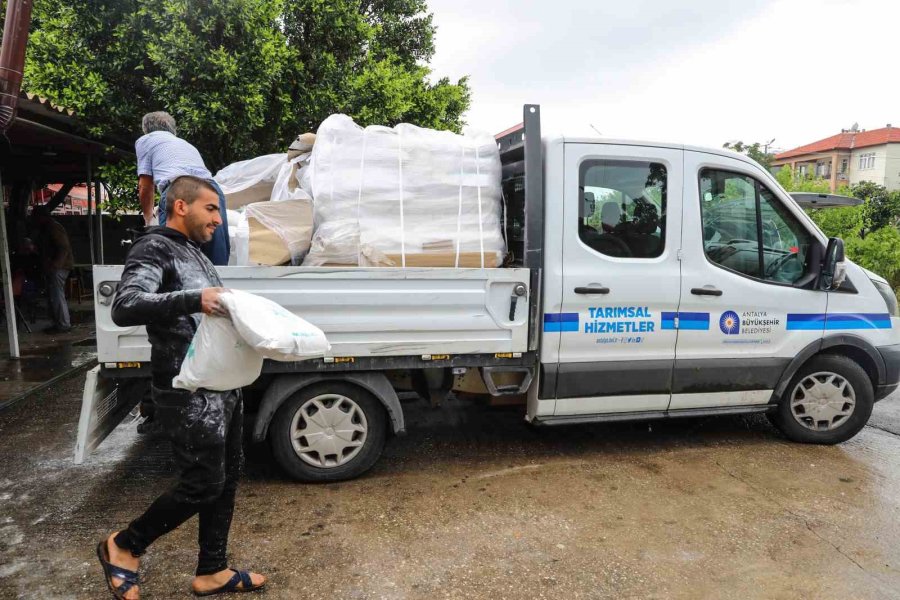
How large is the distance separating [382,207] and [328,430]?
4.49 ft

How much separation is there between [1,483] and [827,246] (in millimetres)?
5590

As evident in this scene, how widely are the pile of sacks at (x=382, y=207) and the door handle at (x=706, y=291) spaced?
4.40 ft

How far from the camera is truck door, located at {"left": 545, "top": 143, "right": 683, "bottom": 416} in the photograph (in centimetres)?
391

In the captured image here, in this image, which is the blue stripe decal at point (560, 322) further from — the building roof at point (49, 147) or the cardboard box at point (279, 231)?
the building roof at point (49, 147)

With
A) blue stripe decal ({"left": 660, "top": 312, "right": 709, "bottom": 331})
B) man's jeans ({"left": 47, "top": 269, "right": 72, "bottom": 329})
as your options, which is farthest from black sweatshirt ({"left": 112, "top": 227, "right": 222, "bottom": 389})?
man's jeans ({"left": 47, "top": 269, "right": 72, "bottom": 329})

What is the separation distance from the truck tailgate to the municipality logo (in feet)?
4.70

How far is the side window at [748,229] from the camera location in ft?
13.7

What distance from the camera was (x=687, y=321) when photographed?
4.13 metres

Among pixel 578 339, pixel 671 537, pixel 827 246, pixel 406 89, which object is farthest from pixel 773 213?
pixel 406 89

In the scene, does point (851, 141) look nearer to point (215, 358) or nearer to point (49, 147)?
point (49, 147)

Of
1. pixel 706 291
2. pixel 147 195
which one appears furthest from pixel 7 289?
pixel 706 291

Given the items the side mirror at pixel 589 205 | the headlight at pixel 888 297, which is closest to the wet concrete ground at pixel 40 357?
the side mirror at pixel 589 205

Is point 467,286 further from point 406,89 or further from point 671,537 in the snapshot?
point 406,89

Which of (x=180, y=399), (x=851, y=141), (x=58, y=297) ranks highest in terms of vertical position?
(x=851, y=141)
